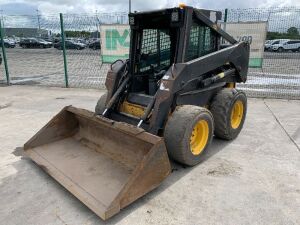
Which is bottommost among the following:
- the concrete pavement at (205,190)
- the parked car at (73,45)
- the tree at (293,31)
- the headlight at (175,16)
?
the concrete pavement at (205,190)

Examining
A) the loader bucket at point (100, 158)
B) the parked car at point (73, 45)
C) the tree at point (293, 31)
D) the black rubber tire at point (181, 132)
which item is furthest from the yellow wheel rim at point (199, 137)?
the parked car at point (73, 45)

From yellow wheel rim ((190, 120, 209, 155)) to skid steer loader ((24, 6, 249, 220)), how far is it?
0.01m

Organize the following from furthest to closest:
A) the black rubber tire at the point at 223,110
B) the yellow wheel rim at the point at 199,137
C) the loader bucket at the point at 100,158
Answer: the black rubber tire at the point at 223,110
the yellow wheel rim at the point at 199,137
the loader bucket at the point at 100,158

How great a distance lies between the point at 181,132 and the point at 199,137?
0.68m

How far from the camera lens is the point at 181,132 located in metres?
3.64

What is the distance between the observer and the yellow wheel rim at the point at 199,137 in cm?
408

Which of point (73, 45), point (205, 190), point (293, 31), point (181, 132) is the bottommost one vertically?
point (205, 190)

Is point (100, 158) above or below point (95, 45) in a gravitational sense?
below

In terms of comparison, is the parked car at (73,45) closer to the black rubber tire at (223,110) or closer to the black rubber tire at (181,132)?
the black rubber tire at (223,110)

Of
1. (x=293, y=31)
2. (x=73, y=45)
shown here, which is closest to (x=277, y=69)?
(x=293, y=31)

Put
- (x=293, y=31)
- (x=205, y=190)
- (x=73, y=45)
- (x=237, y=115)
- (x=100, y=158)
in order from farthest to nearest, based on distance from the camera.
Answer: (x=73, y=45)
(x=293, y=31)
(x=237, y=115)
(x=100, y=158)
(x=205, y=190)

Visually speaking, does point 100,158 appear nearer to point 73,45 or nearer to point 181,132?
point 181,132

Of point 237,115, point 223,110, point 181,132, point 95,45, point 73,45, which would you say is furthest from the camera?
point 73,45

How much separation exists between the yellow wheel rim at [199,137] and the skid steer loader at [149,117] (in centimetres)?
1
